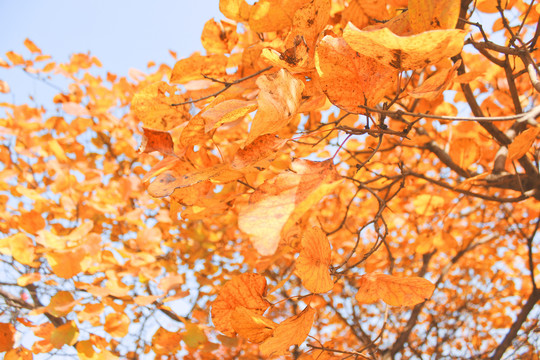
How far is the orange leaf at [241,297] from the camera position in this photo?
582 millimetres

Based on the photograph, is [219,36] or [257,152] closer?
[257,152]

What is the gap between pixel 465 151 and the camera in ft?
3.70

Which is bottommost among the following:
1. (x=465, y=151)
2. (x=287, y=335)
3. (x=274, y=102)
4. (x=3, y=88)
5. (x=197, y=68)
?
(x=287, y=335)

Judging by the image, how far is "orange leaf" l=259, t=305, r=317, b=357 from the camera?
1.61 feet

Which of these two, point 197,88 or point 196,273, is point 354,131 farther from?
point 196,273

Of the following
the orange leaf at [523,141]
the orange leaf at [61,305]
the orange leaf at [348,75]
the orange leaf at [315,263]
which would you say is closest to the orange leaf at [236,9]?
the orange leaf at [348,75]

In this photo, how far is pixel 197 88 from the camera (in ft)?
2.51

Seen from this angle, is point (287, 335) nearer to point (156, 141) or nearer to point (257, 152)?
point (257, 152)

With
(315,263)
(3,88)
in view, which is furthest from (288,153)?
(3,88)

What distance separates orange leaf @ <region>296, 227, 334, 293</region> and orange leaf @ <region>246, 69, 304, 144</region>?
184 millimetres

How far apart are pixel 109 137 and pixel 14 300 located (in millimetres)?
1280

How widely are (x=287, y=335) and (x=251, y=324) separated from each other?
0.07m

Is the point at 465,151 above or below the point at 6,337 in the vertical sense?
above

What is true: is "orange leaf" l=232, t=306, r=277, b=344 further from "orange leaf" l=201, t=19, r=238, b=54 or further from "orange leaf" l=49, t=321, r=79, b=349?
"orange leaf" l=49, t=321, r=79, b=349
